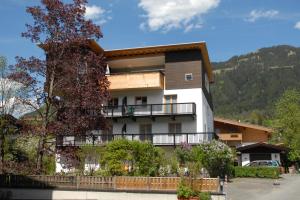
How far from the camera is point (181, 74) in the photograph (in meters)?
Answer: 38.1

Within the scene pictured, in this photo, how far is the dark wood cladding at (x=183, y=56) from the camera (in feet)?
124

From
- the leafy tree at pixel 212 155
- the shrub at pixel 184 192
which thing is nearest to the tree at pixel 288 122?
the leafy tree at pixel 212 155

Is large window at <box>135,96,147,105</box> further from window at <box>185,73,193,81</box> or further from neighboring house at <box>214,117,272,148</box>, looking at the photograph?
neighboring house at <box>214,117,272,148</box>

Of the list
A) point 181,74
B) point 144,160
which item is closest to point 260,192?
point 144,160

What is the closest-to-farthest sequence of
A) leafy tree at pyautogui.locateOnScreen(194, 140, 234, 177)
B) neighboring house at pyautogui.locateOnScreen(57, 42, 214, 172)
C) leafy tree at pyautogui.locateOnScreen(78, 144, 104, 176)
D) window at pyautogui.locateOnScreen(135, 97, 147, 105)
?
1. leafy tree at pyautogui.locateOnScreen(78, 144, 104, 176)
2. leafy tree at pyautogui.locateOnScreen(194, 140, 234, 177)
3. neighboring house at pyautogui.locateOnScreen(57, 42, 214, 172)
4. window at pyautogui.locateOnScreen(135, 97, 147, 105)

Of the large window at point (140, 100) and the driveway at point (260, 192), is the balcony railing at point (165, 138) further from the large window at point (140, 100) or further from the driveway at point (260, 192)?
the driveway at point (260, 192)

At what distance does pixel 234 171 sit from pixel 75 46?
1893 cm

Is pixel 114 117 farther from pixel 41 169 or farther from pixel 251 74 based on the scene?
pixel 251 74

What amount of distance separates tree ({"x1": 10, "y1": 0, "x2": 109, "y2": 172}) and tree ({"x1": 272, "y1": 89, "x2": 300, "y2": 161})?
33.4 meters

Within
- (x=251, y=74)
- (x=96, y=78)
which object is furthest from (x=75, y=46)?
(x=251, y=74)

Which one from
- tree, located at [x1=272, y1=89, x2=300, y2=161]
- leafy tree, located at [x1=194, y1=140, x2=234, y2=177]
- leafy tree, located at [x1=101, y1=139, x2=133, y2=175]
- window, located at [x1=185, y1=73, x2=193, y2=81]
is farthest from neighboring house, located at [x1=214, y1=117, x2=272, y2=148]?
leafy tree, located at [x1=101, y1=139, x2=133, y2=175]

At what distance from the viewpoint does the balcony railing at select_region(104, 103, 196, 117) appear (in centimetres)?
3650

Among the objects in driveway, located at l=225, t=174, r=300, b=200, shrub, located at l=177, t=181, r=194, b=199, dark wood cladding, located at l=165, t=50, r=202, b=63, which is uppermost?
dark wood cladding, located at l=165, t=50, r=202, b=63

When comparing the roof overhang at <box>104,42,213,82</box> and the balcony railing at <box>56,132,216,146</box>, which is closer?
the balcony railing at <box>56,132,216,146</box>
